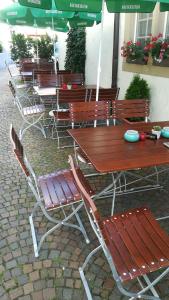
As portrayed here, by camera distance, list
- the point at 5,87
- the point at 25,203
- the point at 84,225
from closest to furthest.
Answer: the point at 84,225 → the point at 25,203 → the point at 5,87

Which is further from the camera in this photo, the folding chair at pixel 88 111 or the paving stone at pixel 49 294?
the folding chair at pixel 88 111

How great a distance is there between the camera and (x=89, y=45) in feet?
34.8

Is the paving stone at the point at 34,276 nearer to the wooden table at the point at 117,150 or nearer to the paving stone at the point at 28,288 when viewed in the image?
the paving stone at the point at 28,288

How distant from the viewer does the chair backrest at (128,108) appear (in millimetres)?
4535

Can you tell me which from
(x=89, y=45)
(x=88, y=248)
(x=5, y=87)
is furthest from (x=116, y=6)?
(x=5, y=87)

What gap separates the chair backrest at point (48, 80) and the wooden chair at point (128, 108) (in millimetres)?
3365

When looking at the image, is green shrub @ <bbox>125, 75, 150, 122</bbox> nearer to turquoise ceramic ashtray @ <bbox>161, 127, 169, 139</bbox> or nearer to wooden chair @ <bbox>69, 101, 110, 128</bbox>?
wooden chair @ <bbox>69, 101, 110, 128</bbox>

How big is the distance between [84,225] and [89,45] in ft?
29.2

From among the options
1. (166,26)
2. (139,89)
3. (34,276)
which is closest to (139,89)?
(139,89)

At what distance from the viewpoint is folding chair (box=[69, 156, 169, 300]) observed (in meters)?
1.83

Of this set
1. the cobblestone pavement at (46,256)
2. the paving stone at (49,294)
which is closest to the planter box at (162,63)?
the cobblestone pavement at (46,256)

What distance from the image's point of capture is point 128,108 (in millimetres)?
4574

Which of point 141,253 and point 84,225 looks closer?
point 141,253

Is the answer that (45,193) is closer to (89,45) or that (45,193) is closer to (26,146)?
(26,146)
